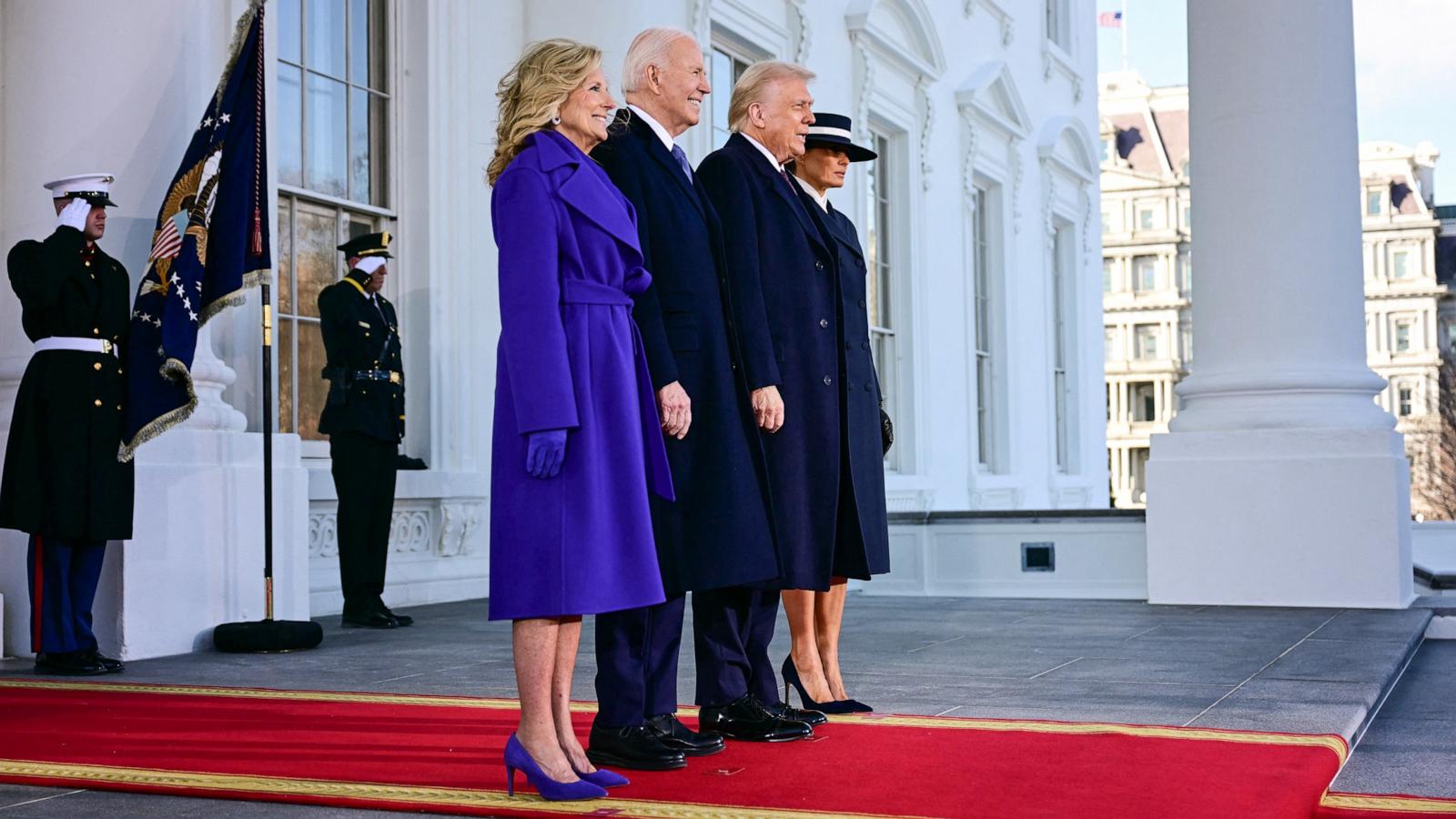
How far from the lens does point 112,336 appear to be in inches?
243

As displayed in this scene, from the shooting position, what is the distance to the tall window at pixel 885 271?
1487 centimetres

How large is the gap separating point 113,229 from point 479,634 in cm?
229

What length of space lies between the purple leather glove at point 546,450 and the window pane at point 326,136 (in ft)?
18.5

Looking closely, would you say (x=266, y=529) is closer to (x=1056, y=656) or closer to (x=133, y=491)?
(x=133, y=491)

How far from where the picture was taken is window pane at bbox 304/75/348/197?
851 centimetres

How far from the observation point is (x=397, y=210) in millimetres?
9078

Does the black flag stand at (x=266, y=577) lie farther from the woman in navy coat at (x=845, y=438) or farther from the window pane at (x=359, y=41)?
the woman in navy coat at (x=845, y=438)

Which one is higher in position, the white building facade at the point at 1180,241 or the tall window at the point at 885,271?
the white building facade at the point at 1180,241

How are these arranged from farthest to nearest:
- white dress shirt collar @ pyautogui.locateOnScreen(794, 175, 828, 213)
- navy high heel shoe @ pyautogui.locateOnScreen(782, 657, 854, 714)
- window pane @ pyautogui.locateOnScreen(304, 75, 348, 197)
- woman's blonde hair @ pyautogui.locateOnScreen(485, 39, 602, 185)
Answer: window pane @ pyautogui.locateOnScreen(304, 75, 348, 197) → white dress shirt collar @ pyautogui.locateOnScreen(794, 175, 828, 213) → navy high heel shoe @ pyautogui.locateOnScreen(782, 657, 854, 714) → woman's blonde hair @ pyautogui.locateOnScreen(485, 39, 602, 185)

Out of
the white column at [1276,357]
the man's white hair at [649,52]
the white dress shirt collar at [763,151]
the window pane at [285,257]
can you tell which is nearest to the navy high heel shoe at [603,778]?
the man's white hair at [649,52]

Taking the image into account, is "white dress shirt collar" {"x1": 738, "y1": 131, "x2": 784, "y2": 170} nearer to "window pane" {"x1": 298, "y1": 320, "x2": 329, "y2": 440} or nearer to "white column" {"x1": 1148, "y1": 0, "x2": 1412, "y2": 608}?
"window pane" {"x1": 298, "y1": 320, "x2": 329, "y2": 440}

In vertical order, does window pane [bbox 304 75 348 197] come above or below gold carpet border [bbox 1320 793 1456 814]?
above

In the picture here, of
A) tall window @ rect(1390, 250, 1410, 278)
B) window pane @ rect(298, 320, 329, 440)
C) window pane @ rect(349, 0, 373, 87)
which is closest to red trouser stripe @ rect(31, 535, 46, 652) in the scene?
window pane @ rect(298, 320, 329, 440)

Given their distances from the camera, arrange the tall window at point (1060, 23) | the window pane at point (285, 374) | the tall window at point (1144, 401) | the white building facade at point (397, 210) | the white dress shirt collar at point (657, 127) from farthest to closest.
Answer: the tall window at point (1144, 401) < the tall window at point (1060, 23) < the window pane at point (285, 374) < the white building facade at point (397, 210) < the white dress shirt collar at point (657, 127)
